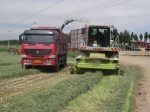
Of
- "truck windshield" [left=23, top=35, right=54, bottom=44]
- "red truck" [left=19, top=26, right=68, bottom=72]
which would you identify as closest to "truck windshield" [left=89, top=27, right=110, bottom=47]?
"red truck" [left=19, top=26, right=68, bottom=72]

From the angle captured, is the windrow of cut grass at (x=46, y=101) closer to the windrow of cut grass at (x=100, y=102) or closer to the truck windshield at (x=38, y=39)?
the windrow of cut grass at (x=100, y=102)

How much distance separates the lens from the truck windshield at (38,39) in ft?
56.5

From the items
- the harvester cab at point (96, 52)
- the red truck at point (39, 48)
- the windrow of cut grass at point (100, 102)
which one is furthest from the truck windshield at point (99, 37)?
the windrow of cut grass at point (100, 102)

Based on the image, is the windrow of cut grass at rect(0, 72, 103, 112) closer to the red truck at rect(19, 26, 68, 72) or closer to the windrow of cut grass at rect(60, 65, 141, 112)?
the windrow of cut grass at rect(60, 65, 141, 112)

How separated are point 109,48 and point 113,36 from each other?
0.95m

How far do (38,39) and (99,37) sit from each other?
3801 millimetres

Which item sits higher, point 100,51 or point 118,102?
point 100,51

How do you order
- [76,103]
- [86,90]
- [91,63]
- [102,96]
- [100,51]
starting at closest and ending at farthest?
1. [76,103]
2. [102,96]
3. [86,90]
4. [91,63]
5. [100,51]

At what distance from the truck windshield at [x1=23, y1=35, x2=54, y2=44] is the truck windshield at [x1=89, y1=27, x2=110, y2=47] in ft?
8.14

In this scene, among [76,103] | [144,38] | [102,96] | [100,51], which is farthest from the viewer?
[144,38]

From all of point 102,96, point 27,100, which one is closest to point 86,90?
point 102,96

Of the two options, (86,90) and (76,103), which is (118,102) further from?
(86,90)

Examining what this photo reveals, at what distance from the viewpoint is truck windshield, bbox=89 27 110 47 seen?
1709 cm

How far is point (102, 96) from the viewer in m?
9.34
